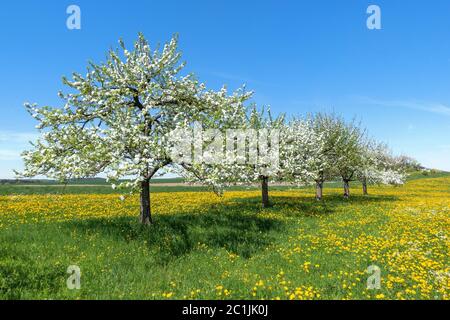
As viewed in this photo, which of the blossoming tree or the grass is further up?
the blossoming tree

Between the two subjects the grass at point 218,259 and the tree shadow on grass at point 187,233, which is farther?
the tree shadow on grass at point 187,233

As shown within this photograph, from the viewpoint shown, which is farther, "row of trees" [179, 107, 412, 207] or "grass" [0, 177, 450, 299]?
"row of trees" [179, 107, 412, 207]

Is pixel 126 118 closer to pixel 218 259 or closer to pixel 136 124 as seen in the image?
pixel 136 124

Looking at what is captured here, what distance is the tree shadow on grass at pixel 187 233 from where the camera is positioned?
44.0 feet

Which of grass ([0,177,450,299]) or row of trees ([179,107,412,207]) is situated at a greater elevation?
row of trees ([179,107,412,207])

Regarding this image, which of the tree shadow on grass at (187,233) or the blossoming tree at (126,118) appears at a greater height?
the blossoming tree at (126,118)

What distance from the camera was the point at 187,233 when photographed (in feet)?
50.2

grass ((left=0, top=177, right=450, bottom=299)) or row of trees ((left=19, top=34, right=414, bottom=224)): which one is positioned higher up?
row of trees ((left=19, top=34, right=414, bottom=224))

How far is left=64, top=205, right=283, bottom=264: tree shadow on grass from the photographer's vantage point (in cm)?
1341

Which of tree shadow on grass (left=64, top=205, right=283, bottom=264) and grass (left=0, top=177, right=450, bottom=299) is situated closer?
grass (left=0, top=177, right=450, bottom=299)

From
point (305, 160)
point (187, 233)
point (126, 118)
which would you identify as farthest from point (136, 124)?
point (305, 160)
